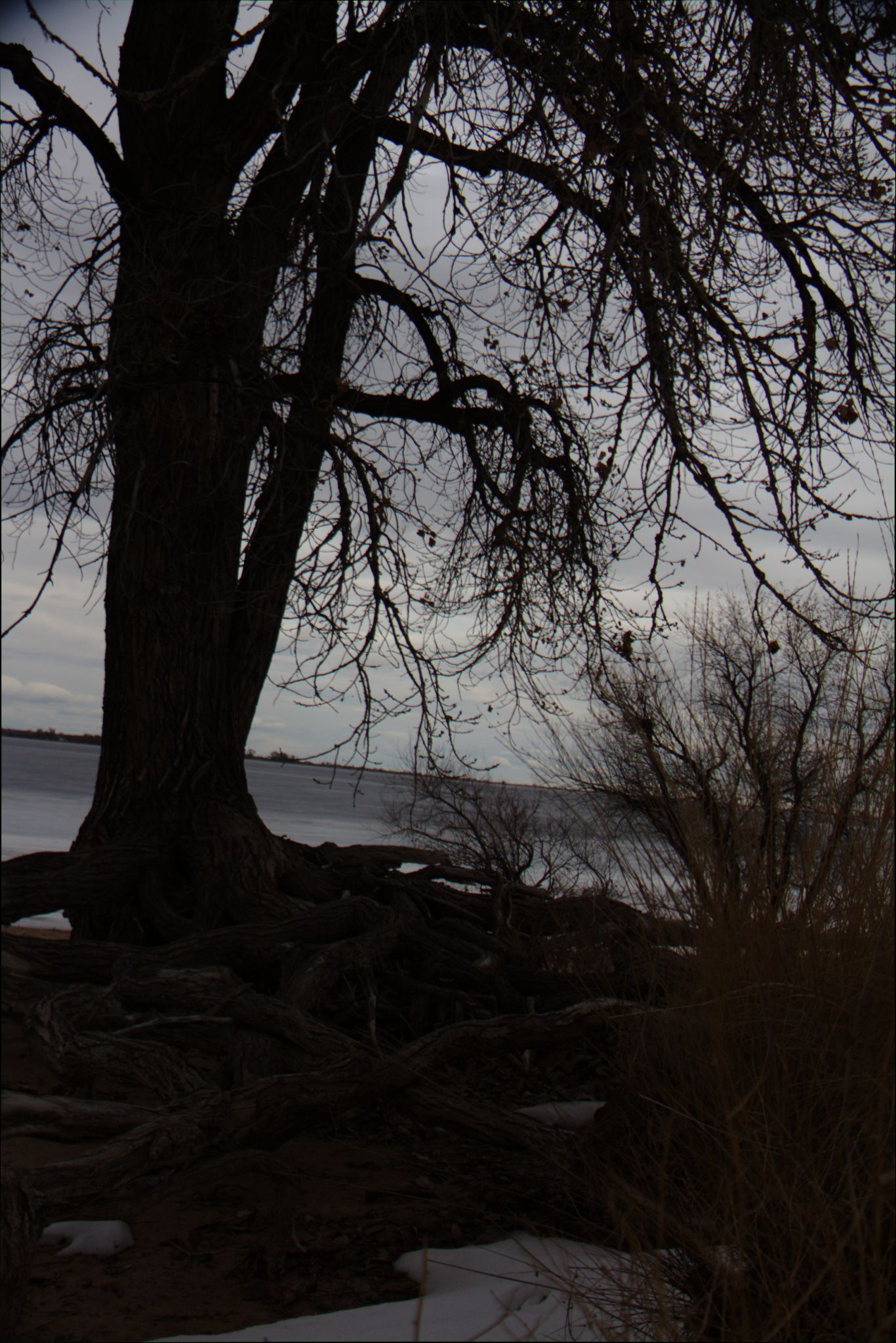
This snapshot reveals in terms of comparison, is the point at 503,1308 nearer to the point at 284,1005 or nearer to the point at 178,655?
the point at 284,1005

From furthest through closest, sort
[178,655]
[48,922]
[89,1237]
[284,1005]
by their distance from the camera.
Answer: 1. [48,922]
2. [178,655]
3. [284,1005]
4. [89,1237]

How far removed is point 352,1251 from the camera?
13.3ft

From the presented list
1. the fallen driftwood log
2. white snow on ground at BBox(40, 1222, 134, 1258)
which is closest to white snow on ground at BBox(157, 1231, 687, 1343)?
the fallen driftwood log

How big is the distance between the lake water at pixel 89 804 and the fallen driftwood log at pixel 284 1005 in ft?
2.96

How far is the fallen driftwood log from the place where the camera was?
412cm

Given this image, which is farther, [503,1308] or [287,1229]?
[287,1229]

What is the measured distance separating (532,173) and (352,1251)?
14.5 ft

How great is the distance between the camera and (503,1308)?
3.06m

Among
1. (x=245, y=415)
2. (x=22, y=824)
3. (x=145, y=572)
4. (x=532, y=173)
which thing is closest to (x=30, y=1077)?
(x=145, y=572)

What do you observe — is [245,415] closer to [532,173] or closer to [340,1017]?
[532,173]

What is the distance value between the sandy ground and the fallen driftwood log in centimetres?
18

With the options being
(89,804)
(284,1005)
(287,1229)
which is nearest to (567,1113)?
(284,1005)

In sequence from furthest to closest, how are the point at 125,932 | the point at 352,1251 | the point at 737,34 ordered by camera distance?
1. the point at 125,932
2. the point at 737,34
3. the point at 352,1251

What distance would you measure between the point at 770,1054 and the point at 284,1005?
2637mm
